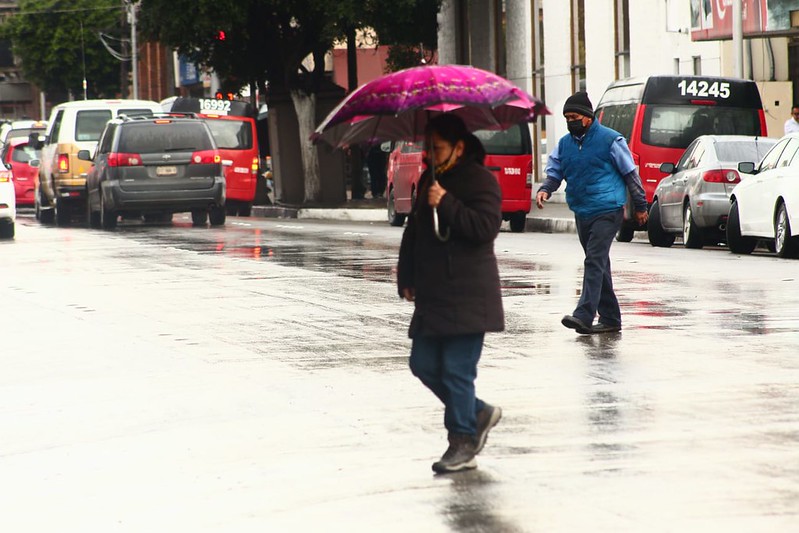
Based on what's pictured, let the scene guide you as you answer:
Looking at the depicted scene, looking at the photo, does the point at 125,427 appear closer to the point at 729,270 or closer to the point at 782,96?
the point at 729,270

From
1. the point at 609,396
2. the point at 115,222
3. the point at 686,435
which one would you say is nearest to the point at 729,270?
the point at 609,396

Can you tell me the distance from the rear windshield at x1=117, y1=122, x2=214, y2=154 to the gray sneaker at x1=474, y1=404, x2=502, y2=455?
72.6 ft

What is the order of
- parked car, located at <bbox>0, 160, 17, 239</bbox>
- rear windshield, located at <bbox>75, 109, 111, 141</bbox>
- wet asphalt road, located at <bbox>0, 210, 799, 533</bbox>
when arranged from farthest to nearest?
1. rear windshield, located at <bbox>75, 109, 111, 141</bbox>
2. parked car, located at <bbox>0, 160, 17, 239</bbox>
3. wet asphalt road, located at <bbox>0, 210, 799, 533</bbox>

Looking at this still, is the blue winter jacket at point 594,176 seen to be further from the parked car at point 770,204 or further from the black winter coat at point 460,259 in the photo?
the parked car at point 770,204

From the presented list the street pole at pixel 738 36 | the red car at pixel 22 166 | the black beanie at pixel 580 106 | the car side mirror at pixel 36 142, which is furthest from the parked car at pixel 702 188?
the red car at pixel 22 166

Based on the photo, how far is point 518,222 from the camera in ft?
98.2

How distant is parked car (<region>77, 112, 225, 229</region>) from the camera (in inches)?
1135

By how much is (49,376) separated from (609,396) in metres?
3.62

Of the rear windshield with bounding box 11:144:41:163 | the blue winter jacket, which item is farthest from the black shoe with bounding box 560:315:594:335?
the rear windshield with bounding box 11:144:41:163

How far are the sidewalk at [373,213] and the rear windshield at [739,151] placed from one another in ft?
21.3

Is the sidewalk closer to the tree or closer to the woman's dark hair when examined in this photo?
the tree

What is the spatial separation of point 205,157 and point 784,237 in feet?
40.5

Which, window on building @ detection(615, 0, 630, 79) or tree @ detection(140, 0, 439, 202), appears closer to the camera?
window on building @ detection(615, 0, 630, 79)

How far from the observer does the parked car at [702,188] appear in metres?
22.5
